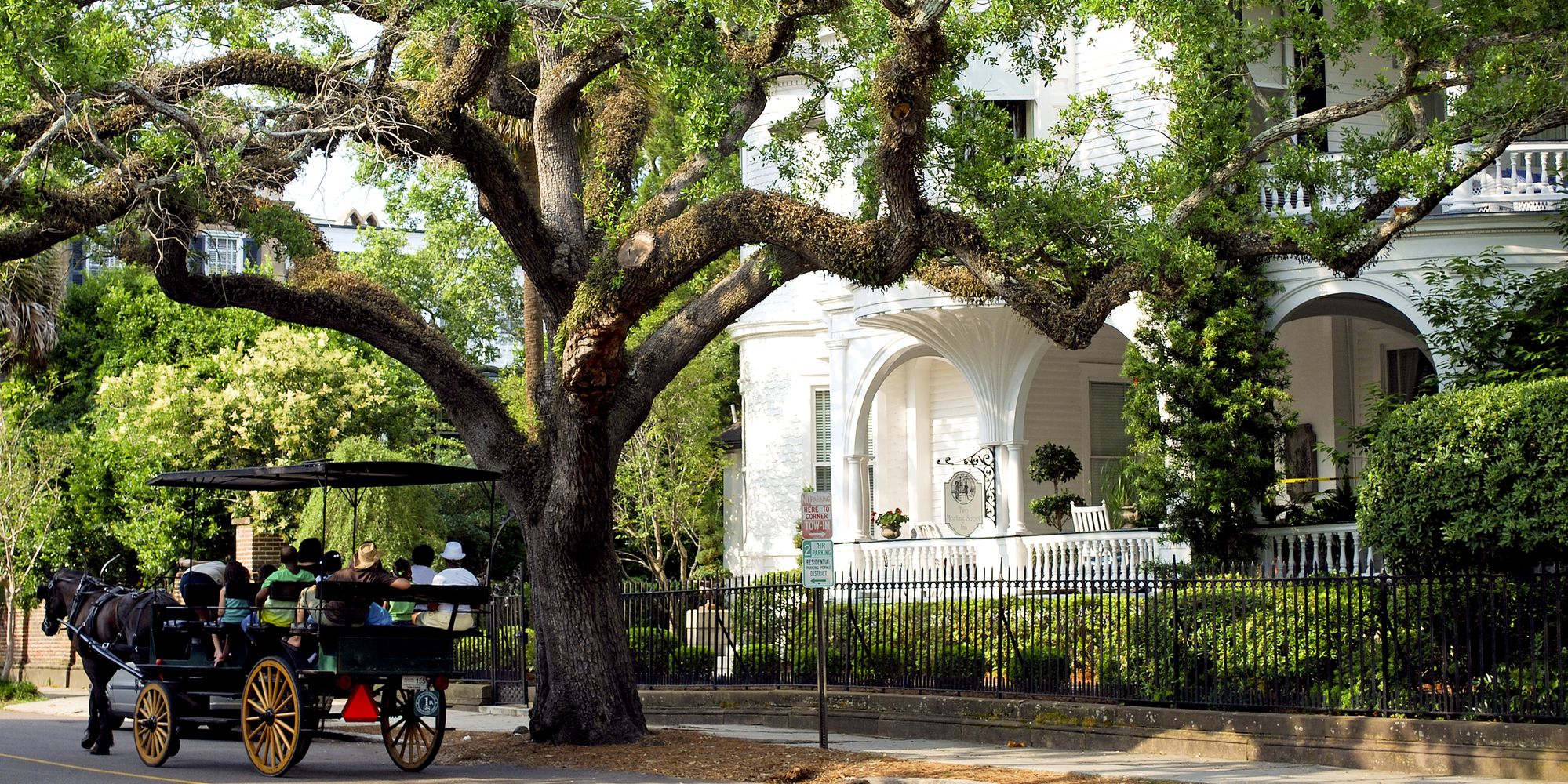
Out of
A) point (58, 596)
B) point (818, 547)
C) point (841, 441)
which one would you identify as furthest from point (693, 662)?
point (58, 596)

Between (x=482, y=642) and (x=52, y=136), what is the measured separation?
37.4ft

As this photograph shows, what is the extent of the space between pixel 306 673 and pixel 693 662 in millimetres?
7982

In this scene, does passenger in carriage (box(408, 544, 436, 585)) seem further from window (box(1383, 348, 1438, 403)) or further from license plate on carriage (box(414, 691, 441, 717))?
window (box(1383, 348, 1438, 403))

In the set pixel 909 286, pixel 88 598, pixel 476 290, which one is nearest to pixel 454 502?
pixel 476 290

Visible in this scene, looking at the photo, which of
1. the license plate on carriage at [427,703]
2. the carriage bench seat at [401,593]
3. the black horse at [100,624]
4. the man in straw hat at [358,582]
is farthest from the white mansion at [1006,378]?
the black horse at [100,624]

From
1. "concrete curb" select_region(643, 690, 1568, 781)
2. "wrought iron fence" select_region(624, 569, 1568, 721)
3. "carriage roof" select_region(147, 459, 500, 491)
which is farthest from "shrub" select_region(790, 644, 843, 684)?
"carriage roof" select_region(147, 459, 500, 491)

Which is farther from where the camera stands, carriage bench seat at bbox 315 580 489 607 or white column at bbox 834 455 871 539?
white column at bbox 834 455 871 539

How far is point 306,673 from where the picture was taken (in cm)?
1358

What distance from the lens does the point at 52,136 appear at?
43.2ft

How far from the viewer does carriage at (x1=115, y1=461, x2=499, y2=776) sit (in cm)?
1359

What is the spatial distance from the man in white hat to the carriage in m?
0.28

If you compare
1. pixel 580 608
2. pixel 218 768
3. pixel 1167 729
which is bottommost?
pixel 218 768

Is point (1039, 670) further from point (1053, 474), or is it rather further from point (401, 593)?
point (1053, 474)

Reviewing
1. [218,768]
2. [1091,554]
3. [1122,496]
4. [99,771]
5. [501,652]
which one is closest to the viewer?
[99,771]
